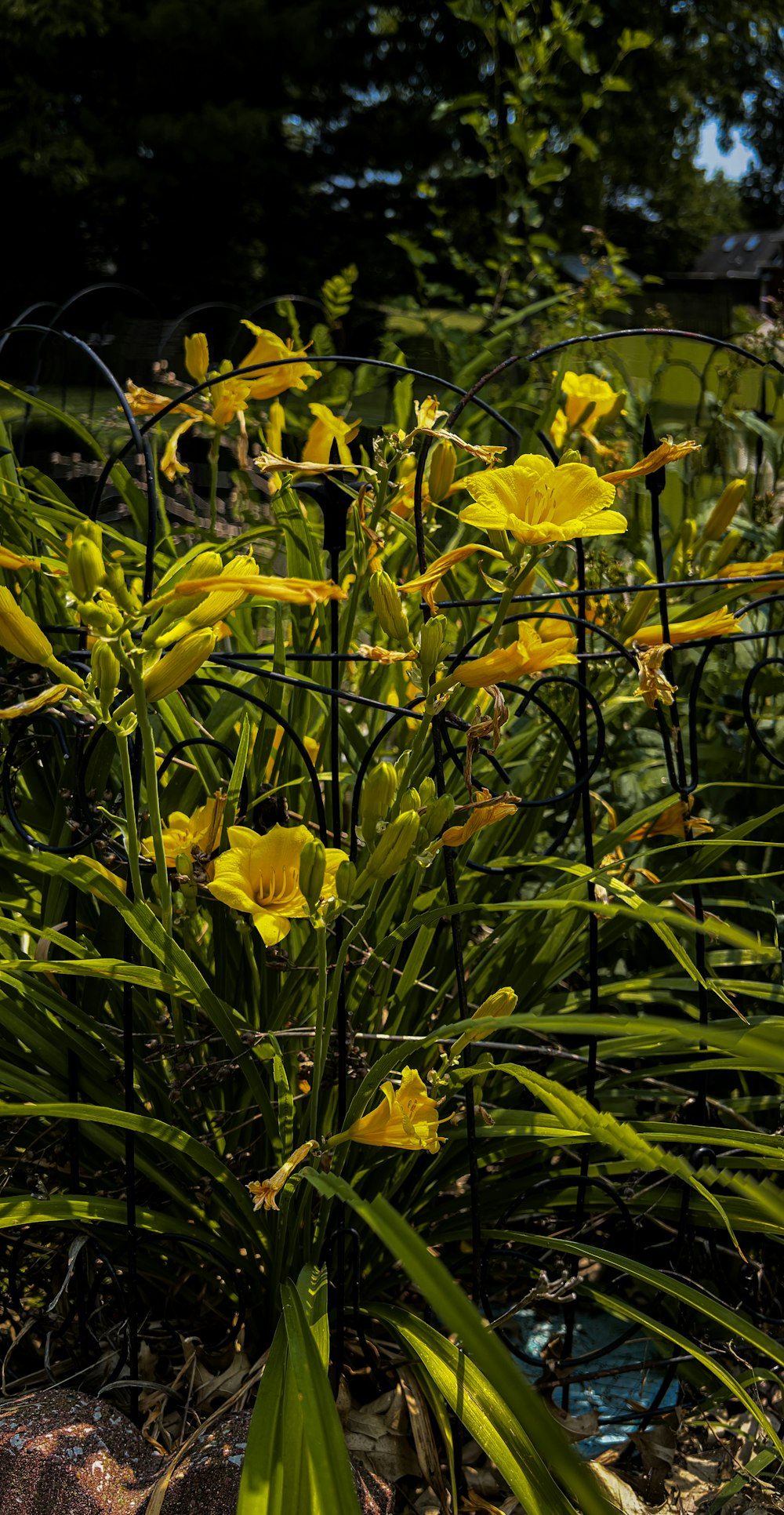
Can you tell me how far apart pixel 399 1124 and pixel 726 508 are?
0.77 meters

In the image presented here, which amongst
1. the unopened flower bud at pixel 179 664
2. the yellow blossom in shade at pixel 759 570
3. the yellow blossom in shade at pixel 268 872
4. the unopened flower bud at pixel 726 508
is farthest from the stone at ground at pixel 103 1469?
the unopened flower bud at pixel 726 508

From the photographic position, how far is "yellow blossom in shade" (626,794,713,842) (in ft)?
3.42

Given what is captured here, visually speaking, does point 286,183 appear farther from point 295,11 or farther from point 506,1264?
point 506,1264

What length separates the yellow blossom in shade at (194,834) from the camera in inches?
36.9

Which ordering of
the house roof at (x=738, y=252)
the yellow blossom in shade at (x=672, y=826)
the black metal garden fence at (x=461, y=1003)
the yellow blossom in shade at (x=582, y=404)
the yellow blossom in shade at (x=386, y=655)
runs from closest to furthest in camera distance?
the yellow blossom in shade at (x=386, y=655) < the black metal garden fence at (x=461, y=1003) < the yellow blossom in shade at (x=672, y=826) < the yellow blossom in shade at (x=582, y=404) < the house roof at (x=738, y=252)

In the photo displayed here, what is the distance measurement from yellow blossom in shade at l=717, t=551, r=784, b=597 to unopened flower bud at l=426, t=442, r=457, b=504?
0.30 meters

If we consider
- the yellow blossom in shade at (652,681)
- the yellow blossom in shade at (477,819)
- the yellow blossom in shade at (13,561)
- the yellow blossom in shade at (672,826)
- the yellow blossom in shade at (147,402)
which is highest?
the yellow blossom in shade at (147,402)

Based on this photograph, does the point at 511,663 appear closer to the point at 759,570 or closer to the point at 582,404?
the point at 759,570

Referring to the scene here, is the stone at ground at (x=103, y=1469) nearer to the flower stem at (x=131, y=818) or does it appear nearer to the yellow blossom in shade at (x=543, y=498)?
the flower stem at (x=131, y=818)

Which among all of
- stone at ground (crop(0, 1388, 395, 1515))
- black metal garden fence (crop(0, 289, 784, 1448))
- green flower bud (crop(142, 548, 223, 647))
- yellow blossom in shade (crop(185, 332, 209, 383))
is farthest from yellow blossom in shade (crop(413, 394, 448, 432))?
stone at ground (crop(0, 1388, 395, 1515))

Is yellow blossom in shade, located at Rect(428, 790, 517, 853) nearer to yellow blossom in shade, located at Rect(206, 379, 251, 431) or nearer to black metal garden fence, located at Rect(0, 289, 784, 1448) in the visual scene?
black metal garden fence, located at Rect(0, 289, 784, 1448)

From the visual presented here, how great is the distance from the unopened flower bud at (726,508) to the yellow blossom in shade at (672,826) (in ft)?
1.08

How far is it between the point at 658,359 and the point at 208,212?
33.3 ft

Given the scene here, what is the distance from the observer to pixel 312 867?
2.32 ft
